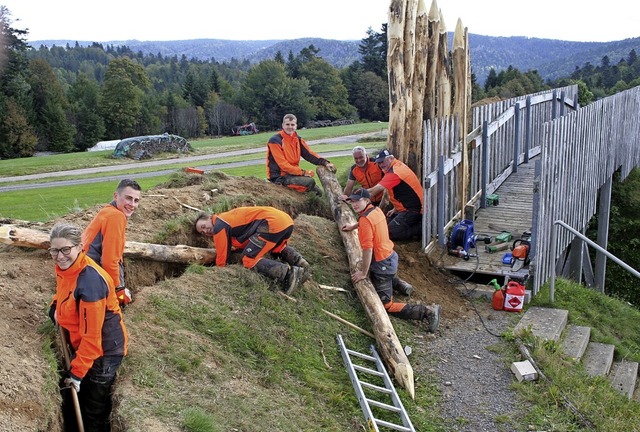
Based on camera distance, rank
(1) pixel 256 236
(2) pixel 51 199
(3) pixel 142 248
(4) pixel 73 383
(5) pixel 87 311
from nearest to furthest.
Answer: (5) pixel 87 311 < (4) pixel 73 383 < (3) pixel 142 248 < (1) pixel 256 236 < (2) pixel 51 199

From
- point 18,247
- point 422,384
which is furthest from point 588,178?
point 18,247

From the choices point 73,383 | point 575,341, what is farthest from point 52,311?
point 575,341

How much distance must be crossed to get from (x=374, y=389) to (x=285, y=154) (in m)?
6.44

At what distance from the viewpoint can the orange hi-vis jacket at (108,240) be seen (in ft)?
21.3

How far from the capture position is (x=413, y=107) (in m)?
12.1

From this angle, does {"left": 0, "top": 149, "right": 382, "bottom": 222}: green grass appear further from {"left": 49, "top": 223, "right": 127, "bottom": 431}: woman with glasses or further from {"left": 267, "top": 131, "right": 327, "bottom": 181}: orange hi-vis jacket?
{"left": 49, "top": 223, "right": 127, "bottom": 431}: woman with glasses

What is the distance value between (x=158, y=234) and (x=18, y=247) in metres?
1.80

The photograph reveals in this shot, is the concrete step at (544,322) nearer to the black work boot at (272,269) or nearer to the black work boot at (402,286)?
the black work boot at (402,286)

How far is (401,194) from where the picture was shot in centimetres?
1082

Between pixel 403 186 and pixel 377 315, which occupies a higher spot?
pixel 403 186

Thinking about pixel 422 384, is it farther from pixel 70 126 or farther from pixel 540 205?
pixel 70 126

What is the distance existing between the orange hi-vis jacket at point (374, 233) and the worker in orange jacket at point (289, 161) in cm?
384

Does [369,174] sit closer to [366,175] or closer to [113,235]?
[366,175]

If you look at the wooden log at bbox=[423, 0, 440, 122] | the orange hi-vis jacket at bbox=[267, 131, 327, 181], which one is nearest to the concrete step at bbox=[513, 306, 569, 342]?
the wooden log at bbox=[423, 0, 440, 122]
